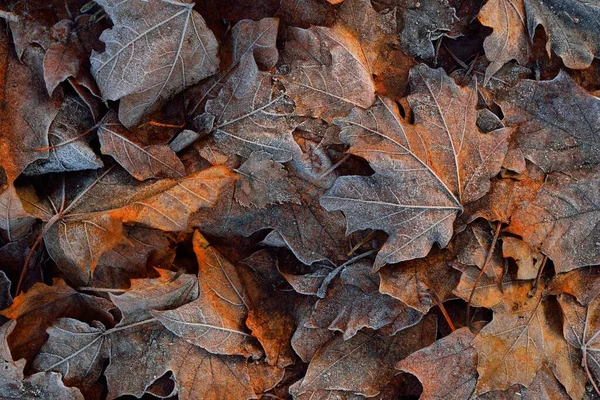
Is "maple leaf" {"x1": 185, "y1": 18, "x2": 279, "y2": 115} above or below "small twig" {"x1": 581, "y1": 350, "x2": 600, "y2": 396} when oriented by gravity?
above

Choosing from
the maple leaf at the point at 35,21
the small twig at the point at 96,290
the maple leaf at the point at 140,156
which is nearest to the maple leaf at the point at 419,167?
the maple leaf at the point at 140,156

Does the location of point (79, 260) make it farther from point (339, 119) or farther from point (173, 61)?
point (339, 119)

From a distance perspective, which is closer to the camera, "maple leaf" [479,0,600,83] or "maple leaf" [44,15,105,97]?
"maple leaf" [44,15,105,97]

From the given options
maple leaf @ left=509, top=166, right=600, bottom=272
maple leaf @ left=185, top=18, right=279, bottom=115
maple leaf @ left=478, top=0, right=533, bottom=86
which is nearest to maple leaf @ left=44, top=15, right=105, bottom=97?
maple leaf @ left=185, top=18, right=279, bottom=115

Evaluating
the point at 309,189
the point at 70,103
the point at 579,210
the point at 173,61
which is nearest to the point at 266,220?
the point at 309,189

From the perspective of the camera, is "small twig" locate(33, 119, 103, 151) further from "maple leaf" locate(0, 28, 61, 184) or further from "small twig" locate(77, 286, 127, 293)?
"small twig" locate(77, 286, 127, 293)

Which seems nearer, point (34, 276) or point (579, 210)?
point (579, 210)

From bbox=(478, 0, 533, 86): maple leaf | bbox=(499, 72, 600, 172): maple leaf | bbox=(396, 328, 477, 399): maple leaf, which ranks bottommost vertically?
bbox=(396, 328, 477, 399): maple leaf

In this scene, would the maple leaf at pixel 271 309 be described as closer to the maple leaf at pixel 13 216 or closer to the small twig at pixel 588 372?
the maple leaf at pixel 13 216
